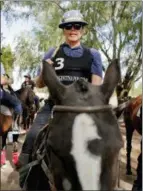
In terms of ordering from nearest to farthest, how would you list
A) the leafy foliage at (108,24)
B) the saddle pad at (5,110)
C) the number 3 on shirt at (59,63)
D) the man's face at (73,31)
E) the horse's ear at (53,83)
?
the horse's ear at (53,83)
the number 3 on shirt at (59,63)
the man's face at (73,31)
the saddle pad at (5,110)
the leafy foliage at (108,24)

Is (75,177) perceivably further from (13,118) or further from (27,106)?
(27,106)

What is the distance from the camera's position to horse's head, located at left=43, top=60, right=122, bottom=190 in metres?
2.09

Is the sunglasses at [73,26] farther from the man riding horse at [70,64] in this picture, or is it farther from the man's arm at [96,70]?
the man's arm at [96,70]

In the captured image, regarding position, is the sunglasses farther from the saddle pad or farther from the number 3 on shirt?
the saddle pad

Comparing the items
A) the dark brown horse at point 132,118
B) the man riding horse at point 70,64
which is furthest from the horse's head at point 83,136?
the dark brown horse at point 132,118

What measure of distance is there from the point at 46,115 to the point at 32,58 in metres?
19.2

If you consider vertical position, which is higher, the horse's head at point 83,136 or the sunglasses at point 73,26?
the sunglasses at point 73,26

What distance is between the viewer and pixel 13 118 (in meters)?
8.98

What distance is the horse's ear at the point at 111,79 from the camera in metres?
2.45

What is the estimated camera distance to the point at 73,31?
136 inches

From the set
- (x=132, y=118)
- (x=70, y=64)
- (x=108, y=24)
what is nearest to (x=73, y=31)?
(x=70, y=64)

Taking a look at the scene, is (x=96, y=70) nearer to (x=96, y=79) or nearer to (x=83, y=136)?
(x=96, y=79)

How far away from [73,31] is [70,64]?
0.34m

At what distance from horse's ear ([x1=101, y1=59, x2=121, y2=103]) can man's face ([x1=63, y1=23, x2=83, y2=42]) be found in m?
1.03
